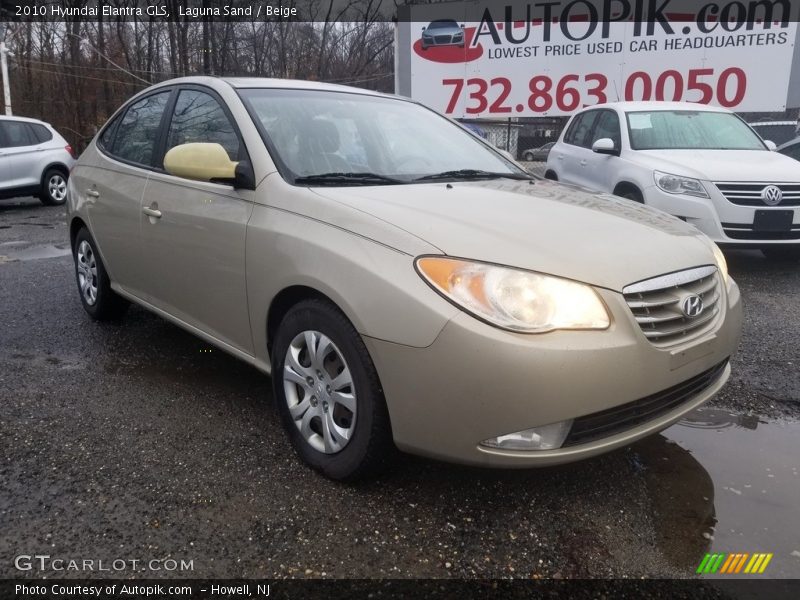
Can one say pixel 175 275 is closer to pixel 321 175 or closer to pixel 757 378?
pixel 321 175

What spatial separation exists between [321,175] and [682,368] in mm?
1608

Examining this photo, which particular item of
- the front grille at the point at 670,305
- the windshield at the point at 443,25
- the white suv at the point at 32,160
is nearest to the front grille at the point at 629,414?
the front grille at the point at 670,305

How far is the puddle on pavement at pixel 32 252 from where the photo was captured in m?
7.00

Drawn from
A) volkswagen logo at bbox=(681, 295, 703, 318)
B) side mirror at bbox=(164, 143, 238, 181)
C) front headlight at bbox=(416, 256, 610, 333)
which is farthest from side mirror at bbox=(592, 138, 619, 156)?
front headlight at bbox=(416, 256, 610, 333)

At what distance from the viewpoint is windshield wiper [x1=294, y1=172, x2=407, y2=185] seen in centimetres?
270

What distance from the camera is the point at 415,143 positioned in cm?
330

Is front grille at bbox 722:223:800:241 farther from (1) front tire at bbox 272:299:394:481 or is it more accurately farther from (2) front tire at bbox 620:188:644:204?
(1) front tire at bbox 272:299:394:481

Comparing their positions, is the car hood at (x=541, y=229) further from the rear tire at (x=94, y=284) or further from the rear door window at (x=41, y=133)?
the rear door window at (x=41, y=133)

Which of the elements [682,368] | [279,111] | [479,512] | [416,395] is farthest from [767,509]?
[279,111]

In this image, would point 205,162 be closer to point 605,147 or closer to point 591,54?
point 605,147

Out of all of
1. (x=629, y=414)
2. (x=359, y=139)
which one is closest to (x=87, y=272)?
(x=359, y=139)

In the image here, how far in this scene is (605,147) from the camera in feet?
22.1

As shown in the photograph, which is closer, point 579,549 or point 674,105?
point 579,549

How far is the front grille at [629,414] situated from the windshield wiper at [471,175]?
139 centimetres
